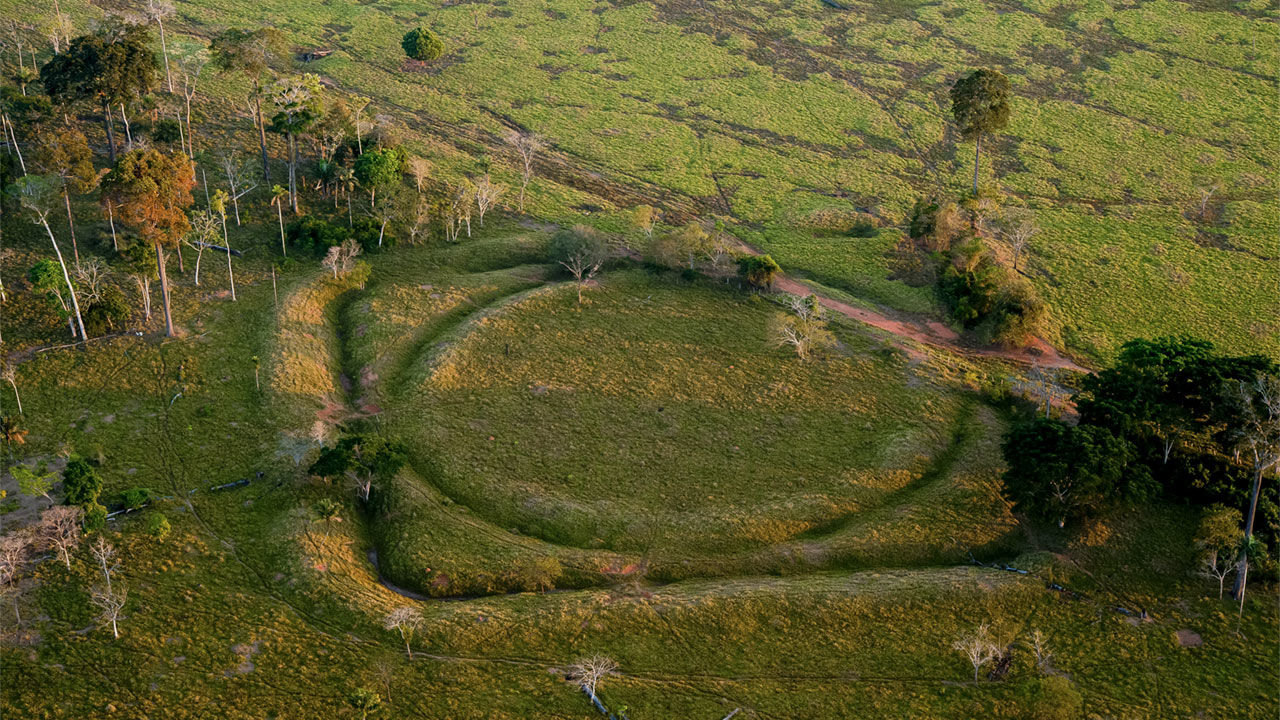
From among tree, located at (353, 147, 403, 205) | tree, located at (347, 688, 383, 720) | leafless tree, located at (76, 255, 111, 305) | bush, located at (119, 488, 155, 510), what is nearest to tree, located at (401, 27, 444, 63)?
tree, located at (353, 147, 403, 205)

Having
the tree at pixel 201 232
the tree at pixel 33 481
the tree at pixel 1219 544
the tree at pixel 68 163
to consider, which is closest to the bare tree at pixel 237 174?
the tree at pixel 201 232

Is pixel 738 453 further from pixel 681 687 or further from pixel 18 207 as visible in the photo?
pixel 18 207

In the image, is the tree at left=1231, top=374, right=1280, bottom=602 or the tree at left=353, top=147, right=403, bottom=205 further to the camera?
the tree at left=353, top=147, right=403, bottom=205

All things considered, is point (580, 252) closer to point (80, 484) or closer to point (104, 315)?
point (104, 315)

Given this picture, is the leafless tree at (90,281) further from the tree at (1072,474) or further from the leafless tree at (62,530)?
the tree at (1072,474)

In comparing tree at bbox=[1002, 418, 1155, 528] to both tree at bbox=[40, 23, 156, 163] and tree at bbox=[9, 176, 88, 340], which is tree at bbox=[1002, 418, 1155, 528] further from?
tree at bbox=[40, 23, 156, 163]

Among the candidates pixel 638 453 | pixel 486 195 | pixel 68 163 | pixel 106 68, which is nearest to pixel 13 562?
pixel 638 453

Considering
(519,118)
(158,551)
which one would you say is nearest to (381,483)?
(158,551)
